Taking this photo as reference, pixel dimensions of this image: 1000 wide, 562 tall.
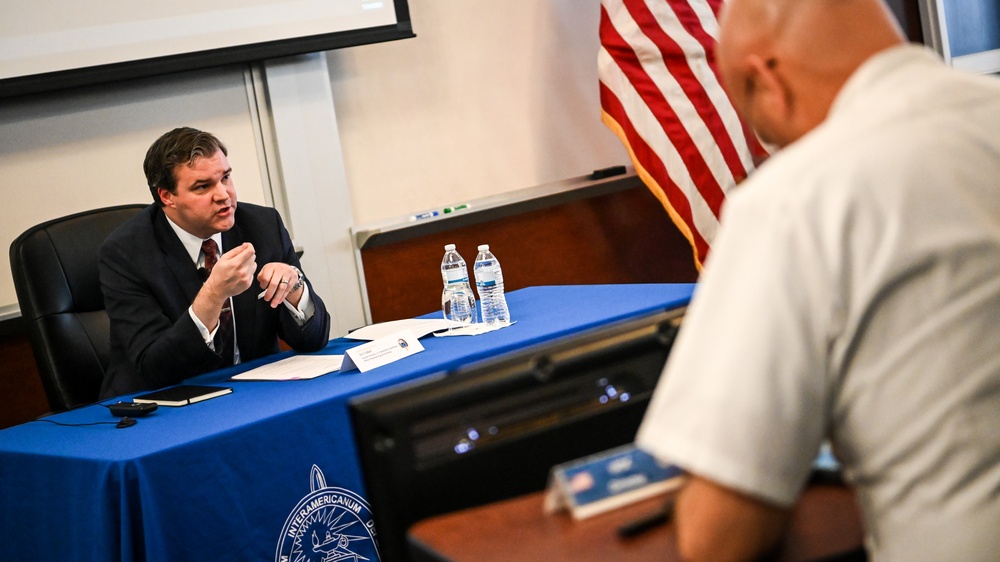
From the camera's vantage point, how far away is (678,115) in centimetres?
379

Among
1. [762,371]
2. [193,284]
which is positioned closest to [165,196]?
[193,284]

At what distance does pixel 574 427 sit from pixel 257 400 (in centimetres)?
118

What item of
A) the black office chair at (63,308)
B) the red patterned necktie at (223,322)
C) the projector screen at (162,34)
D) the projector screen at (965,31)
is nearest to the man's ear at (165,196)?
the red patterned necktie at (223,322)

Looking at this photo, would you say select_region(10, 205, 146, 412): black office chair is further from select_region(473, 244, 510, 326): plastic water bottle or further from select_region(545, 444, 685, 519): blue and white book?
select_region(545, 444, 685, 519): blue and white book

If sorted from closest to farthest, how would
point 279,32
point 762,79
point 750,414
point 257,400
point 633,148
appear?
point 750,414
point 762,79
point 257,400
point 279,32
point 633,148

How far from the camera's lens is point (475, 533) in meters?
0.94

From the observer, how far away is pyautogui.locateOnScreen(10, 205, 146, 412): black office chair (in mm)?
2633

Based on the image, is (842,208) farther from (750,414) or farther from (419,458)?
(419,458)

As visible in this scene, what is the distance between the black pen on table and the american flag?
2943 millimetres

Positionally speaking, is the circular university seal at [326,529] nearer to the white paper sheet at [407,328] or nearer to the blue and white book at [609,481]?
the white paper sheet at [407,328]

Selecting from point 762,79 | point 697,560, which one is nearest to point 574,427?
point 697,560

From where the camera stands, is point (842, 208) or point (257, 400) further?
point (257, 400)

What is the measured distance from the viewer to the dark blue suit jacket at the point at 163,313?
2463 millimetres

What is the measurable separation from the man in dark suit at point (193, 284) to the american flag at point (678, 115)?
1.62 metres
